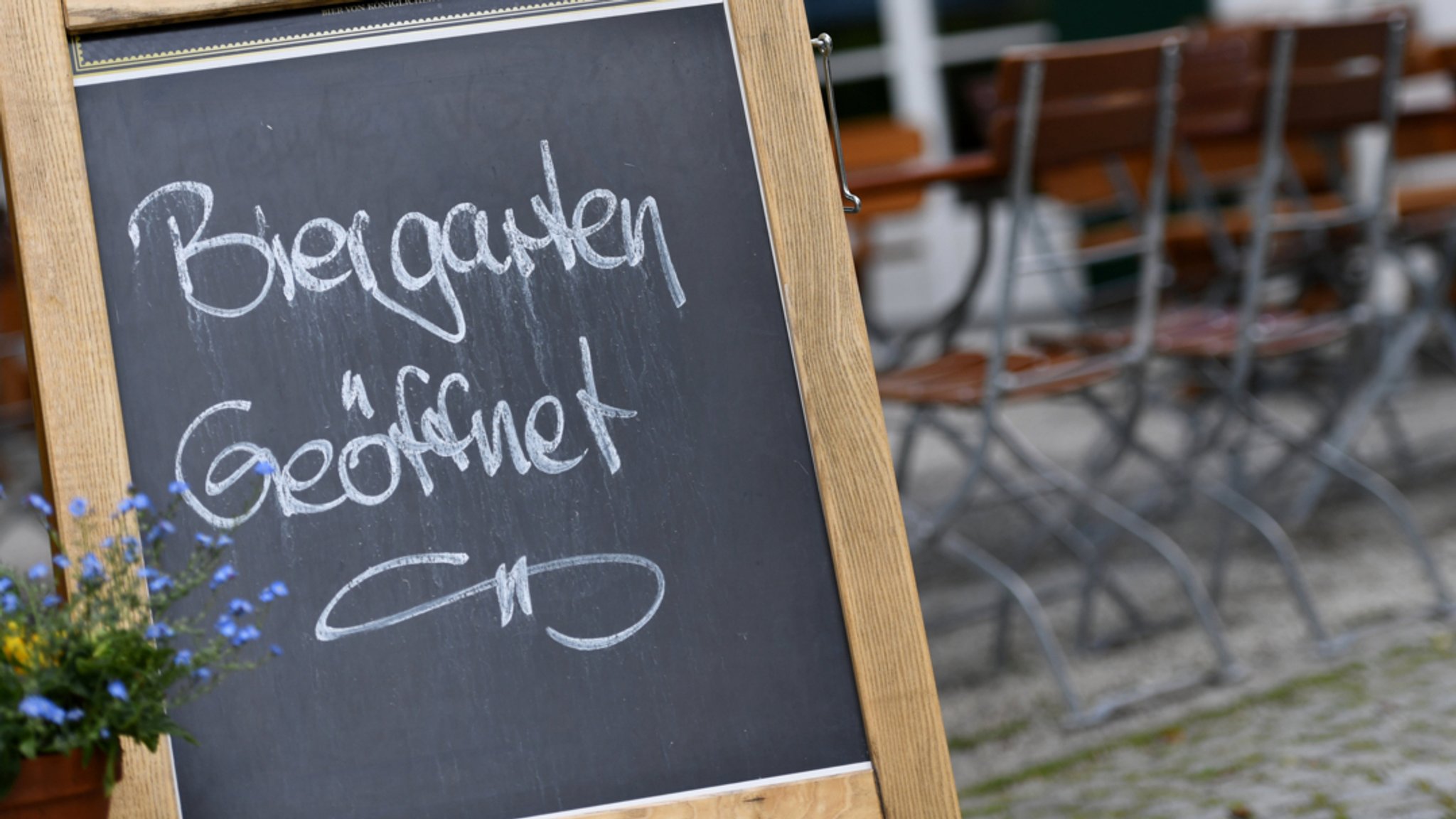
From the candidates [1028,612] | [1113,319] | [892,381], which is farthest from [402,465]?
[1113,319]

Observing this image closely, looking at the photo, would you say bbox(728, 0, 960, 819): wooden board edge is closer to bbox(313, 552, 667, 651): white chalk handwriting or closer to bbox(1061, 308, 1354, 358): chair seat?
bbox(313, 552, 667, 651): white chalk handwriting

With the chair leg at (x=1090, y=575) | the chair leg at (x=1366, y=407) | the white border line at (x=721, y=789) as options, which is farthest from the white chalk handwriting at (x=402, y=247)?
the chair leg at (x=1366, y=407)

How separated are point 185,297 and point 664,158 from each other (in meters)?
0.46

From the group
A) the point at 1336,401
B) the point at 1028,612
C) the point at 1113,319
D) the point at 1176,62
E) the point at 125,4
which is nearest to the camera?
the point at 125,4

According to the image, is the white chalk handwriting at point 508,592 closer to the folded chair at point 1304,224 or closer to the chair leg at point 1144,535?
the chair leg at point 1144,535

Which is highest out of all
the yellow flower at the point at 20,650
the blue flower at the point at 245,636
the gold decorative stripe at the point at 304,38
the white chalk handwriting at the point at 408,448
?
the gold decorative stripe at the point at 304,38

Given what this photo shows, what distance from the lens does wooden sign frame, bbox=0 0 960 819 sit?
4.24 ft

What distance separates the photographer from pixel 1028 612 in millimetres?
2777

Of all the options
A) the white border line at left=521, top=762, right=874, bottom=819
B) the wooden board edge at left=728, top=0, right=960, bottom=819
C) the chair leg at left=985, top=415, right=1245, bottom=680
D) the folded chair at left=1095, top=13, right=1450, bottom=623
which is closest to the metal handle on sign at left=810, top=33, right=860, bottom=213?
the wooden board edge at left=728, top=0, right=960, bottom=819

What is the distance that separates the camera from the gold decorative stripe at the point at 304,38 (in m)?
1.34

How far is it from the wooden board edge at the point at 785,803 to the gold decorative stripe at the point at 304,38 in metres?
0.75

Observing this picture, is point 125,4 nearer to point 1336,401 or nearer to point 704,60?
point 704,60

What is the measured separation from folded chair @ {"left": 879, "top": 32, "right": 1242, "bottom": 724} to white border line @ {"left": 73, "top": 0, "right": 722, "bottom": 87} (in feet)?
5.06

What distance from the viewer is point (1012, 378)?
2.90 metres
